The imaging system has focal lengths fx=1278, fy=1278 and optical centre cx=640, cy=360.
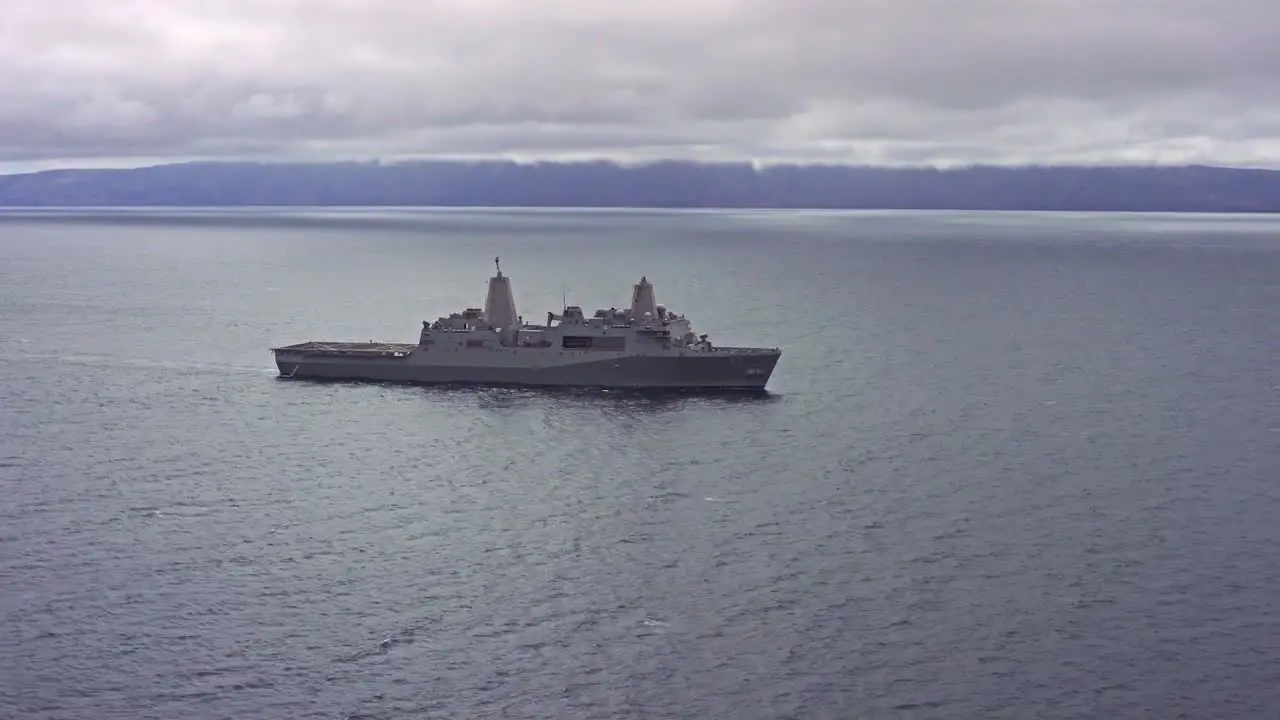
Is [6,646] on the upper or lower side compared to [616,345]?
lower

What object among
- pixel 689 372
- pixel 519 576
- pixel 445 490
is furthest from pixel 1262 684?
pixel 689 372

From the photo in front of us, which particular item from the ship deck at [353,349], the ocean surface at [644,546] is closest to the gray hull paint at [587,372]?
the ship deck at [353,349]

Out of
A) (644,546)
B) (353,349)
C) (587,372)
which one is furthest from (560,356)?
(644,546)

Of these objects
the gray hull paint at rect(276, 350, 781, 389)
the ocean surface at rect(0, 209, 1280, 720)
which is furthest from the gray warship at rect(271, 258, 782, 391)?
the ocean surface at rect(0, 209, 1280, 720)

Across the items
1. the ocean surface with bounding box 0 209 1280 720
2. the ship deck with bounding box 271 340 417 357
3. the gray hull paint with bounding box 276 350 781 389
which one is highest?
the ship deck with bounding box 271 340 417 357

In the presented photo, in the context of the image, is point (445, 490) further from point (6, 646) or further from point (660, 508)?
point (6, 646)

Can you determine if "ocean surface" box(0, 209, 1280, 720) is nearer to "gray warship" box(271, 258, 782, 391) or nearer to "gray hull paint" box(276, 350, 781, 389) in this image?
"gray hull paint" box(276, 350, 781, 389)
